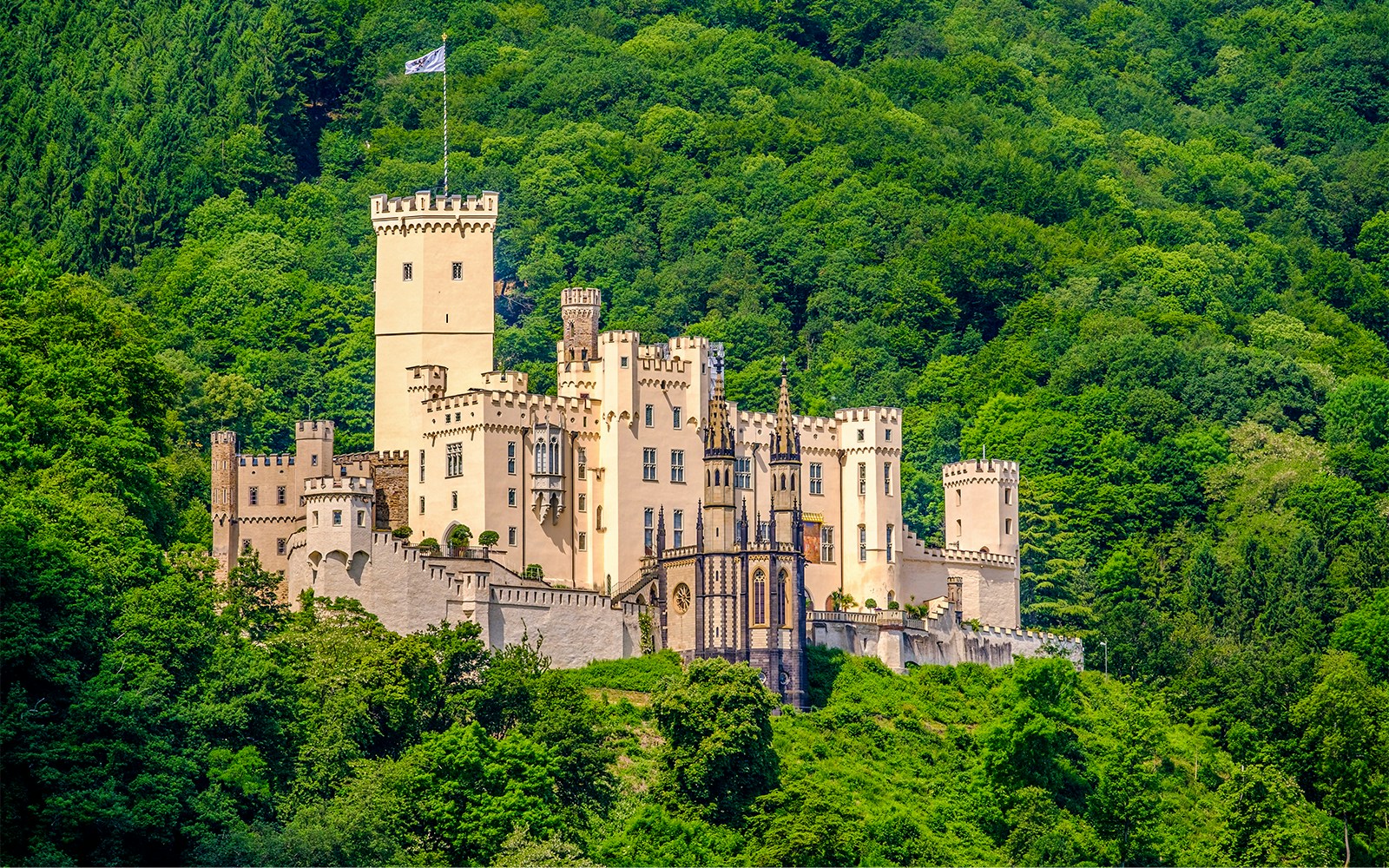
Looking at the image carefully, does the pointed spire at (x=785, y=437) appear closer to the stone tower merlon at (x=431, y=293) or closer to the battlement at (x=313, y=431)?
the stone tower merlon at (x=431, y=293)

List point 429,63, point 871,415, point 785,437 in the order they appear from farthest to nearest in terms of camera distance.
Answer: point 429,63 < point 871,415 < point 785,437

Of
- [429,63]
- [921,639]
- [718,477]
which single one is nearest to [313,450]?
[718,477]

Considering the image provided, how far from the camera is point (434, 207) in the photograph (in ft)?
342

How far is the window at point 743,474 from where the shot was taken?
103 meters

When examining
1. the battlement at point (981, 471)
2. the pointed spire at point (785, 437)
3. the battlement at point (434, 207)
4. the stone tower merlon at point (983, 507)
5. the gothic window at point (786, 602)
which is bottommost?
the gothic window at point (786, 602)

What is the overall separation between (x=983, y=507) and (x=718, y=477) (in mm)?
15876

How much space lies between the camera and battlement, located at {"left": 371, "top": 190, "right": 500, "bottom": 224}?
342 feet

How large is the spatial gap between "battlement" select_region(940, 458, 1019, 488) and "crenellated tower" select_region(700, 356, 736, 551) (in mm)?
13238

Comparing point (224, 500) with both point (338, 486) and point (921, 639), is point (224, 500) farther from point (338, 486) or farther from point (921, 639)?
point (921, 639)

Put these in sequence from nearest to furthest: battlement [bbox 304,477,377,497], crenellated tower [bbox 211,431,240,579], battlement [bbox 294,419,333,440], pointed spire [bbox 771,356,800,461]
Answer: battlement [bbox 304,477,377,497] → crenellated tower [bbox 211,431,240,579] → battlement [bbox 294,419,333,440] → pointed spire [bbox 771,356,800,461]

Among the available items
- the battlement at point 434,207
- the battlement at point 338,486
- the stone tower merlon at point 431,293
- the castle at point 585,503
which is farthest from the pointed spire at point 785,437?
the battlement at point 338,486

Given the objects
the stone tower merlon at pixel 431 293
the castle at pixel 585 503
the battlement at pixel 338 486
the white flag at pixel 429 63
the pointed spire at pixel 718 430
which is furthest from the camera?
the white flag at pixel 429 63

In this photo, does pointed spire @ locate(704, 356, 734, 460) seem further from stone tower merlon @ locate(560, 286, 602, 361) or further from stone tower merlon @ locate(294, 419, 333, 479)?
stone tower merlon @ locate(294, 419, 333, 479)

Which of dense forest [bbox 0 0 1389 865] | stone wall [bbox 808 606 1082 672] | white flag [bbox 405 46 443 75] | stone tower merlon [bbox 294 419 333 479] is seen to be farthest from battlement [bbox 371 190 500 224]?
stone wall [bbox 808 606 1082 672]
